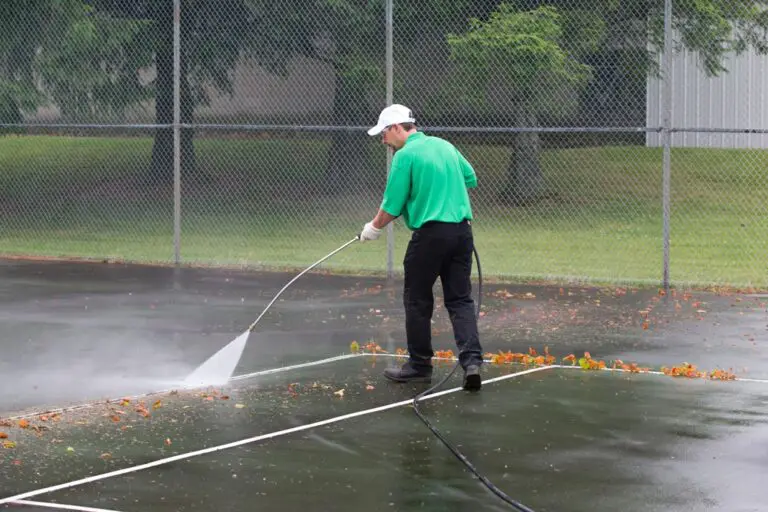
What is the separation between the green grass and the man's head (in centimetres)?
810

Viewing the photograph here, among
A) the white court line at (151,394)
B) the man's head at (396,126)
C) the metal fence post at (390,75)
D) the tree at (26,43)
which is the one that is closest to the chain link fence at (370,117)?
the tree at (26,43)

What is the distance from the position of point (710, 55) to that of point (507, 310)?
40.5 ft

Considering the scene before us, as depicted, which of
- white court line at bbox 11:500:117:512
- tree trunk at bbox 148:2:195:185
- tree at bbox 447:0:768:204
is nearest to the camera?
white court line at bbox 11:500:117:512

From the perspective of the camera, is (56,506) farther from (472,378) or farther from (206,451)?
(472,378)

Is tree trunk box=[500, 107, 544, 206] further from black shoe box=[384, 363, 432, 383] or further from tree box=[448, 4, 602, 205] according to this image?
black shoe box=[384, 363, 432, 383]

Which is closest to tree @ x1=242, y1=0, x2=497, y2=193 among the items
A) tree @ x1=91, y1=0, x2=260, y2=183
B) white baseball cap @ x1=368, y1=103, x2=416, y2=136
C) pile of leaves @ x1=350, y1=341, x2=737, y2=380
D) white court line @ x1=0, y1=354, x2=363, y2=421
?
tree @ x1=91, y1=0, x2=260, y2=183

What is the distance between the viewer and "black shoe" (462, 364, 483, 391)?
28.3 feet

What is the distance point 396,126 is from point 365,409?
Result: 2.03 metres

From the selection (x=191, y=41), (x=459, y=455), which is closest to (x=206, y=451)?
(x=459, y=455)

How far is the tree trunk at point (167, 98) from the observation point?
2294 centimetres

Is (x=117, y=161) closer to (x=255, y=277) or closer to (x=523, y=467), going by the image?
(x=255, y=277)

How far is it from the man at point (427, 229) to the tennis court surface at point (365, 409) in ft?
1.05

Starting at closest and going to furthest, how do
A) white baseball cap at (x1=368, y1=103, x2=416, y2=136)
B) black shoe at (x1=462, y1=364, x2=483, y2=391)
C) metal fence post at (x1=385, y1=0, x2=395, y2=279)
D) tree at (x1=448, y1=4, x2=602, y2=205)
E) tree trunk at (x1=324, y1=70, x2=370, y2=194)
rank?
black shoe at (x1=462, y1=364, x2=483, y2=391) → white baseball cap at (x1=368, y1=103, x2=416, y2=136) → metal fence post at (x1=385, y1=0, x2=395, y2=279) → tree at (x1=448, y1=4, x2=602, y2=205) → tree trunk at (x1=324, y1=70, x2=370, y2=194)

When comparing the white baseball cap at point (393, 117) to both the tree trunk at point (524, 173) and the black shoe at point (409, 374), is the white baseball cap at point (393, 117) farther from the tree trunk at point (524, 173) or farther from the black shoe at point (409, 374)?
the tree trunk at point (524, 173)
